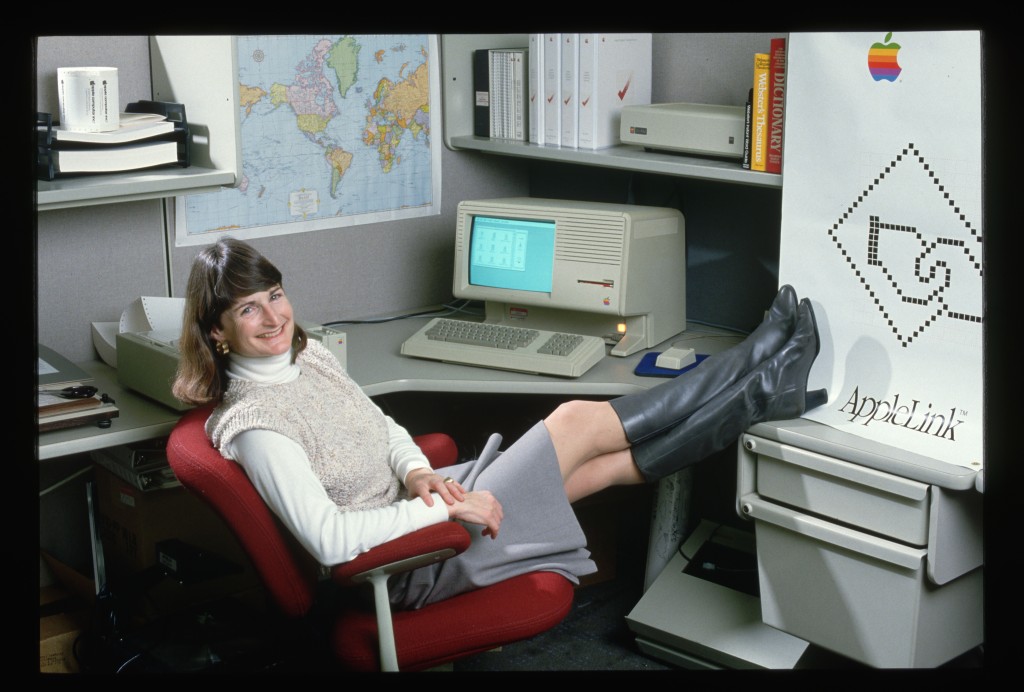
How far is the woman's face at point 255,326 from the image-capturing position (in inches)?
64.2

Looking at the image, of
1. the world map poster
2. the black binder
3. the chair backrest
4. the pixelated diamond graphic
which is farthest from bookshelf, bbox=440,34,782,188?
the chair backrest

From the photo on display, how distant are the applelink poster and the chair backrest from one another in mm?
1008

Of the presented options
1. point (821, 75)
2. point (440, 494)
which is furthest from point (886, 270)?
point (440, 494)

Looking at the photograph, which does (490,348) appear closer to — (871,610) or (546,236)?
(546,236)

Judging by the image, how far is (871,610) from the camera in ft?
6.27

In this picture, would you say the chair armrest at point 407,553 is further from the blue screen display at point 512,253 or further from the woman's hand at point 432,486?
the blue screen display at point 512,253

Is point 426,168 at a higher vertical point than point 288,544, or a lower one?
higher

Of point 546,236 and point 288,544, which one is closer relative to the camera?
point 288,544

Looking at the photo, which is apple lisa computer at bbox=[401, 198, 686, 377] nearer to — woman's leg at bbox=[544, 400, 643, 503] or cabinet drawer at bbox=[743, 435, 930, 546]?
woman's leg at bbox=[544, 400, 643, 503]

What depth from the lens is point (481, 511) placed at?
172 cm

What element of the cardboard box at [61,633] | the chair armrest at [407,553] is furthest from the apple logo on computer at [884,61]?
the cardboard box at [61,633]

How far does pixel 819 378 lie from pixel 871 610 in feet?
1.43

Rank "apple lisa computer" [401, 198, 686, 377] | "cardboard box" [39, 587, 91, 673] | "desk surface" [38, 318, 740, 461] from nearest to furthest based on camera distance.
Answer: "desk surface" [38, 318, 740, 461]
"cardboard box" [39, 587, 91, 673]
"apple lisa computer" [401, 198, 686, 377]

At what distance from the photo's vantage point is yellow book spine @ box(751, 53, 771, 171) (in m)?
2.08
